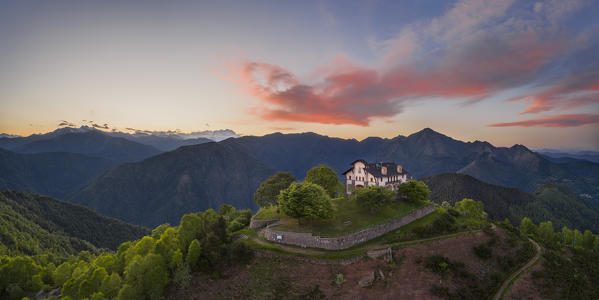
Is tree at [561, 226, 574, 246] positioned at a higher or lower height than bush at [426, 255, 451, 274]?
lower

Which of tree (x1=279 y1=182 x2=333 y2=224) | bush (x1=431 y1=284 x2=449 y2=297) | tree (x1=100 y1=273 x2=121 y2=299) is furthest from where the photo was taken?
tree (x1=279 y1=182 x2=333 y2=224)

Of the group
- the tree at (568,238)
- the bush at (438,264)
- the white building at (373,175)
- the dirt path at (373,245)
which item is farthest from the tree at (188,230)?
the tree at (568,238)

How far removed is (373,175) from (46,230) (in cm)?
21232

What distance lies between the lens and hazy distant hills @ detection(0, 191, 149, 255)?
133375 mm

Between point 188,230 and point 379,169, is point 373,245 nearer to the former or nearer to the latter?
point 379,169

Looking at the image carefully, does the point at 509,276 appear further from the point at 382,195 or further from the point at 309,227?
the point at 309,227

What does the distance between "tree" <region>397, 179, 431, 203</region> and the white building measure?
10.1 metres

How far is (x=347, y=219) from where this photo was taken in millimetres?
49250

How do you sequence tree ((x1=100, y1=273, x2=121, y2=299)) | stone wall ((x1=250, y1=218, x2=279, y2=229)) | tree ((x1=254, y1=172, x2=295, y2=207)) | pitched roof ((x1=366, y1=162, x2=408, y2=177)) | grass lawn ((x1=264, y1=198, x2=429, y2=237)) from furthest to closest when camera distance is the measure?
tree ((x1=254, y1=172, x2=295, y2=207))
pitched roof ((x1=366, y1=162, x2=408, y2=177))
stone wall ((x1=250, y1=218, x2=279, y2=229))
grass lawn ((x1=264, y1=198, x2=429, y2=237))
tree ((x1=100, y1=273, x2=121, y2=299))

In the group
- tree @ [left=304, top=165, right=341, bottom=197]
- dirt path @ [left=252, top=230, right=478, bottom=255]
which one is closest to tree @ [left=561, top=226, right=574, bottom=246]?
dirt path @ [left=252, top=230, right=478, bottom=255]

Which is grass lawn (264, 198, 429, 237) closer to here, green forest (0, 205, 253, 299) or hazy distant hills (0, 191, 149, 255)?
green forest (0, 205, 253, 299)

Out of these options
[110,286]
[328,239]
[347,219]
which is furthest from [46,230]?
[347,219]

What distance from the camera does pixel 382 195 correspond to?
50.9 meters

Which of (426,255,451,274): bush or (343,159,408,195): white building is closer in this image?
(426,255,451,274): bush
